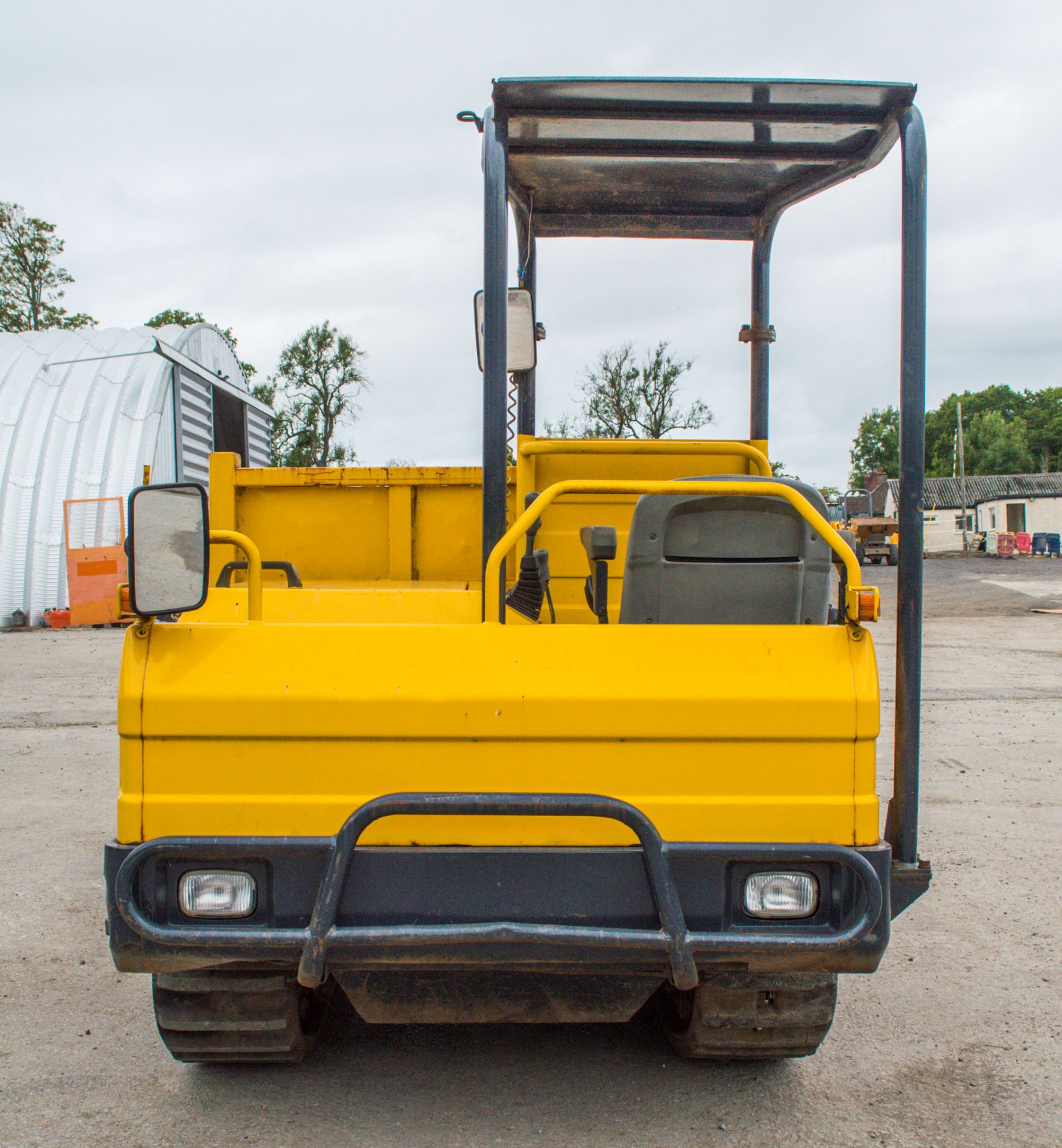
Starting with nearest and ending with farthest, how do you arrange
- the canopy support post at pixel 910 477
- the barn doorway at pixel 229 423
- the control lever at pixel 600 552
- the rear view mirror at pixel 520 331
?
the control lever at pixel 600 552 < the canopy support post at pixel 910 477 < the rear view mirror at pixel 520 331 < the barn doorway at pixel 229 423

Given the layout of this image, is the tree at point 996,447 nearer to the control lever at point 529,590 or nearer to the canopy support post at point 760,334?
the canopy support post at point 760,334

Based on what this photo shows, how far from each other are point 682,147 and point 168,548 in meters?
2.18

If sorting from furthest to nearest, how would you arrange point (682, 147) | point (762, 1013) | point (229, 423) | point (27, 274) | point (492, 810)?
point (27, 274)
point (229, 423)
point (682, 147)
point (762, 1013)
point (492, 810)

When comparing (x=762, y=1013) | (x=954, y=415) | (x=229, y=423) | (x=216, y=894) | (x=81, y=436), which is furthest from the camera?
(x=954, y=415)

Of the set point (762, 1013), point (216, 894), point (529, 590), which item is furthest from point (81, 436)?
point (762, 1013)

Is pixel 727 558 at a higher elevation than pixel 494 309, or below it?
below

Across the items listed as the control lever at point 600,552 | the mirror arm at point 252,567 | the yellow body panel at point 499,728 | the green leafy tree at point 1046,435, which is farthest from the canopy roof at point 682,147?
the green leafy tree at point 1046,435

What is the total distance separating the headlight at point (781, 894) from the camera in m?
2.36

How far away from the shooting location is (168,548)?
2.37 m

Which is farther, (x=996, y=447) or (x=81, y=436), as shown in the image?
(x=996, y=447)

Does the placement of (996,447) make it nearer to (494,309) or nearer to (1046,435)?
(1046,435)

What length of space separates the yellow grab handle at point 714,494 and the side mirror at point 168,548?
70 centimetres

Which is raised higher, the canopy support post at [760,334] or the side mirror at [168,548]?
the canopy support post at [760,334]

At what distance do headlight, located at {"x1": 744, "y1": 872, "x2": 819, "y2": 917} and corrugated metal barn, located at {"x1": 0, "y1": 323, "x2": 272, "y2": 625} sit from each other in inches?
681
